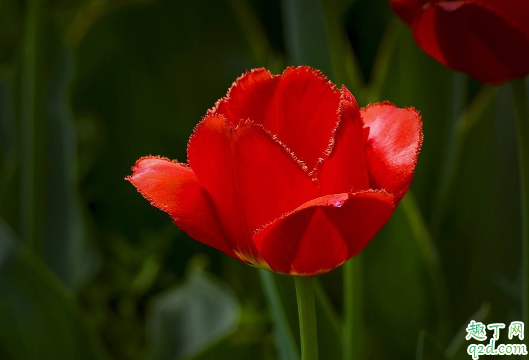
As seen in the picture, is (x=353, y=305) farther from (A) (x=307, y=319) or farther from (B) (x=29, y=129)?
(B) (x=29, y=129)

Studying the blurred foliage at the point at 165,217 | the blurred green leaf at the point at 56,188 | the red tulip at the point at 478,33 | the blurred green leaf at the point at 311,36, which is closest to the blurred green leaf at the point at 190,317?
the blurred foliage at the point at 165,217

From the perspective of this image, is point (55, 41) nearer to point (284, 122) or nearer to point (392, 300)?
point (392, 300)

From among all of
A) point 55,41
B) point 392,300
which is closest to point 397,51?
point 392,300

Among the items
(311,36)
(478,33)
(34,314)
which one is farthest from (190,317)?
(478,33)

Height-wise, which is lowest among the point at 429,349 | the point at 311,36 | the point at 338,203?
the point at 429,349

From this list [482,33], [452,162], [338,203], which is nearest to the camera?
[338,203]
